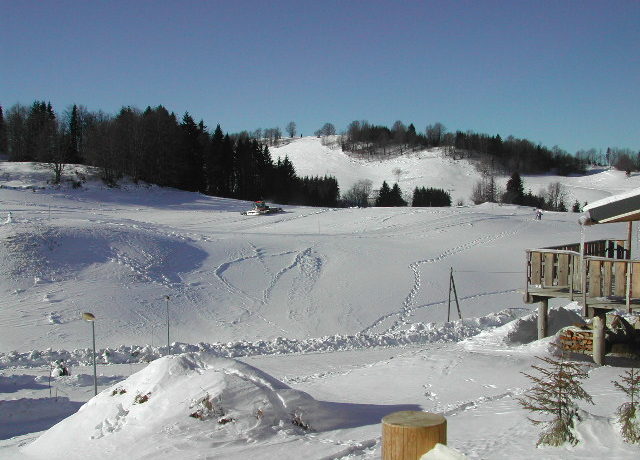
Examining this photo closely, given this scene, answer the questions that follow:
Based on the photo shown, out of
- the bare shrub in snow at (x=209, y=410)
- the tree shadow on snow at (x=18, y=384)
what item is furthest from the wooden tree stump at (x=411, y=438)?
the tree shadow on snow at (x=18, y=384)

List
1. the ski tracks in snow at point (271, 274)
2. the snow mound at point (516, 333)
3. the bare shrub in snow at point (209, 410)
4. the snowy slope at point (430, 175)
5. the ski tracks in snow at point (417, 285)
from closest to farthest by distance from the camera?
the bare shrub in snow at point (209, 410) → the snow mound at point (516, 333) → the ski tracks in snow at point (417, 285) → the ski tracks in snow at point (271, 274) → the snowy slope at point (430, 175)

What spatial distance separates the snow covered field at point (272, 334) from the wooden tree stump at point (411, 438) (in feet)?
12.5

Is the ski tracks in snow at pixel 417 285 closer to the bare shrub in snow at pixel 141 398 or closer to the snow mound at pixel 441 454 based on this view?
the bare shrub in snow at pixel 141 398

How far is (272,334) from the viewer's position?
771 inches

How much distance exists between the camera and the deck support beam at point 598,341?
12.5m

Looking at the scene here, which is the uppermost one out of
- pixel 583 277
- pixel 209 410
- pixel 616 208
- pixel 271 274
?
pixel 616 208

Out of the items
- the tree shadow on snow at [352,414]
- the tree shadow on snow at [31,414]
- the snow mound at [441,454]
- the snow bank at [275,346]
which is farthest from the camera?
the snow bank at [275,346]

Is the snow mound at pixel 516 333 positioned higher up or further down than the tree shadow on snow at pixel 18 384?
higher up

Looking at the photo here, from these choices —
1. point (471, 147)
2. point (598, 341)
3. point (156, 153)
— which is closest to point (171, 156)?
point (156, 153)

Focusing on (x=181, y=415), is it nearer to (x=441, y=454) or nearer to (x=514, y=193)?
(x=441, y=454)

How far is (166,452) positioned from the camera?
22.9 ft

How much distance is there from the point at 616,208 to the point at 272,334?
38.4 ft

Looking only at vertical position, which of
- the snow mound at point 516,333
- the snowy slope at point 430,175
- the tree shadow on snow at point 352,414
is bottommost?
the snow mound at point 516,333

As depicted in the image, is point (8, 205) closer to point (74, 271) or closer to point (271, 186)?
point (74, 271)
